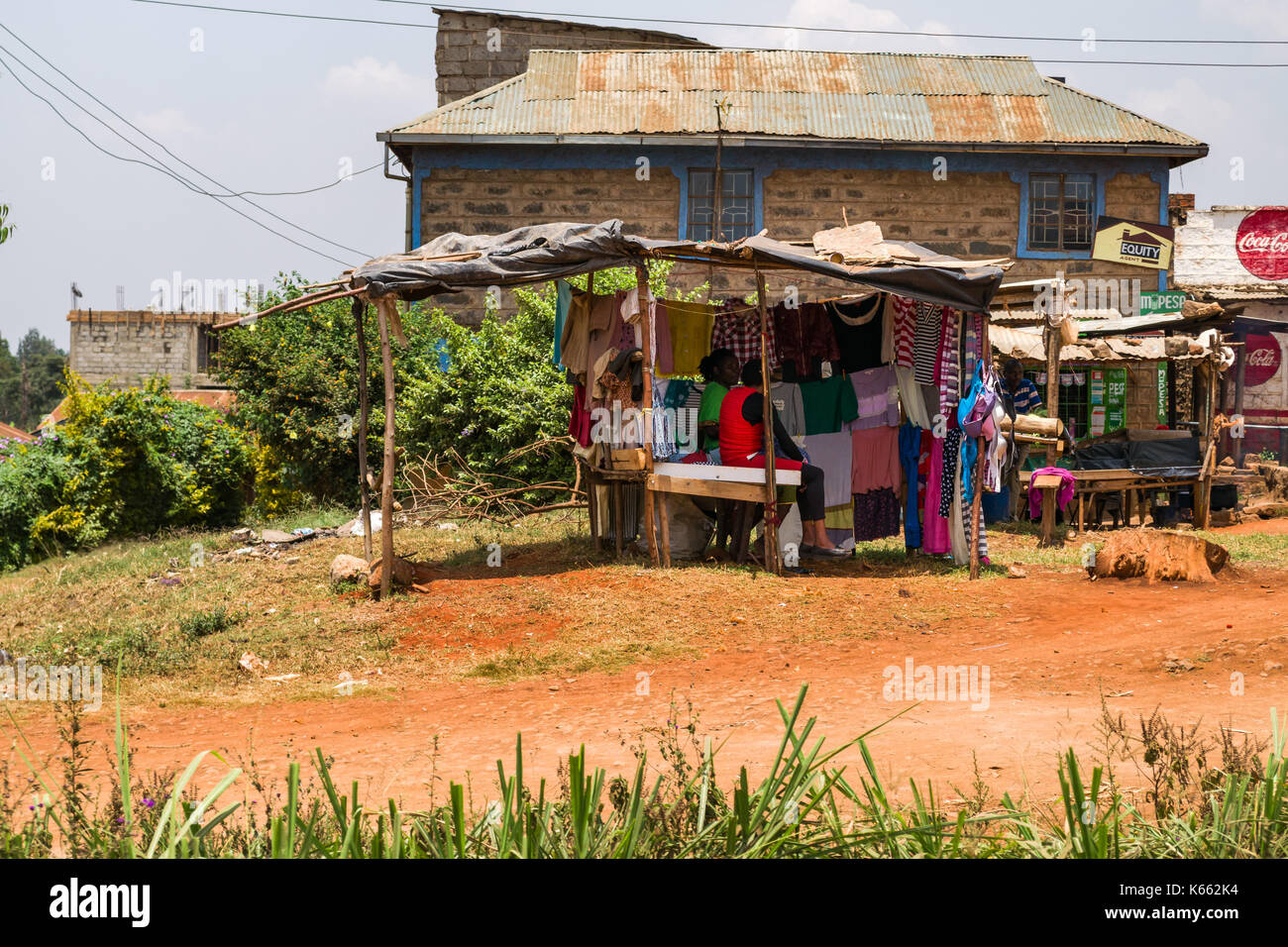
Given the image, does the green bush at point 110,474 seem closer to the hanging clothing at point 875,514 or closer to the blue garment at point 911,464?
the hanging clothing at point 875,514

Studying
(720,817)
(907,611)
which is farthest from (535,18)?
(720,817)

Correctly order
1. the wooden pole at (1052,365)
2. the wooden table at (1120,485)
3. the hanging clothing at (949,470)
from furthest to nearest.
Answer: the wooden table at (1120,485) → the wooden pole at (1052,365) → the hanging clothing at (949,470)

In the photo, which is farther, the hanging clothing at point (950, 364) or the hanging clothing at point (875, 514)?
the hanging clothing at point (875, 514)

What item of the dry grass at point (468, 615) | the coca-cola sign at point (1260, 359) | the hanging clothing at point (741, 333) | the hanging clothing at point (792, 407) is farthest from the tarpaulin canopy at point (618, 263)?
the coca-cola sign at point (1260, 359)

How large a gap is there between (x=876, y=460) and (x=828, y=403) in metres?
0.74

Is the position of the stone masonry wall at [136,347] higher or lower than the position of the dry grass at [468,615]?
higher

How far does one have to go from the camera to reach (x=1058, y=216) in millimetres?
18938

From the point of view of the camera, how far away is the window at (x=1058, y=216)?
18.9 metres

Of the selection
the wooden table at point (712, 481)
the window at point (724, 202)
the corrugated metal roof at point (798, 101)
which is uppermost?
the corrugated metal roof at point (798, 101)

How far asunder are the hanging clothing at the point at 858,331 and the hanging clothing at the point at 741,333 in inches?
26.4

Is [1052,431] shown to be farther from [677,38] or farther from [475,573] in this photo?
[677,38]

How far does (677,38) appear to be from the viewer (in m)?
24.1

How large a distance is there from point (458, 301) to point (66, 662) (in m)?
11.2

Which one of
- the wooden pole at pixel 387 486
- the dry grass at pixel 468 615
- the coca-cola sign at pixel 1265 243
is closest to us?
the dry grass at pixel 468 615
